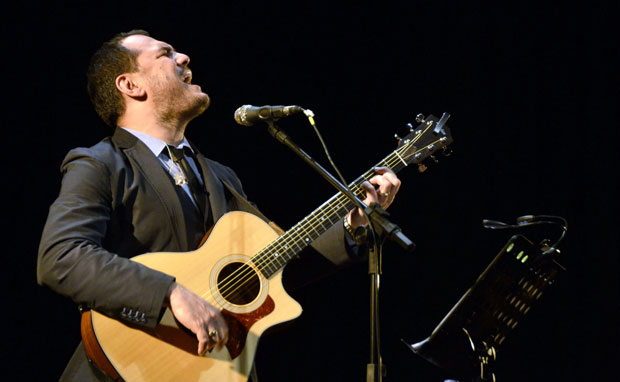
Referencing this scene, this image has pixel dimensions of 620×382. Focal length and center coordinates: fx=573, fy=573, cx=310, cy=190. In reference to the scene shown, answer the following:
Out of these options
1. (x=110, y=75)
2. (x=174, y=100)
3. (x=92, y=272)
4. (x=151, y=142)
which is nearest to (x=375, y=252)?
(x=92, y=272)

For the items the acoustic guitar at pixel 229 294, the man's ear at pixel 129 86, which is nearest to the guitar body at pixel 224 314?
the acoustic guitar at pixel 229 294

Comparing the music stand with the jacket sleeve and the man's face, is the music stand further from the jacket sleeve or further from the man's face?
the man's face

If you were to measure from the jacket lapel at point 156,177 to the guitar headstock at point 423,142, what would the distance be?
944 mm

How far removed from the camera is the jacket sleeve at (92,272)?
189 centimetres

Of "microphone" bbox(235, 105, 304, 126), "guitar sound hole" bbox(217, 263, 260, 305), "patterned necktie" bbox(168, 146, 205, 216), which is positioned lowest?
"guitar sound hole" bbox(217, 263, 260, 305)

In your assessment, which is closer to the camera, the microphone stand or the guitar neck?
the microphone stand

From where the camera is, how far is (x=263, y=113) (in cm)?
207

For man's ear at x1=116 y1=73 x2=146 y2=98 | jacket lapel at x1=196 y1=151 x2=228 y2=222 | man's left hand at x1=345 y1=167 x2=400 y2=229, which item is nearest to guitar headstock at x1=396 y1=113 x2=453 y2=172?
man's left hand at x1=345 y1=167 x2=400 y2=229

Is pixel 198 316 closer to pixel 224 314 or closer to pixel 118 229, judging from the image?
pixel 224 314

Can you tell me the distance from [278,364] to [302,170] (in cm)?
133

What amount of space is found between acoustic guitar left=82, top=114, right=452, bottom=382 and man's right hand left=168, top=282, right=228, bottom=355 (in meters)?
0.08

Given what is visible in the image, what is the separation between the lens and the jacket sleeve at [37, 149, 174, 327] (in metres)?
1.89

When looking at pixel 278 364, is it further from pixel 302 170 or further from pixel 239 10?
pixel 239 10

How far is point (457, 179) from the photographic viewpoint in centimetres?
423
